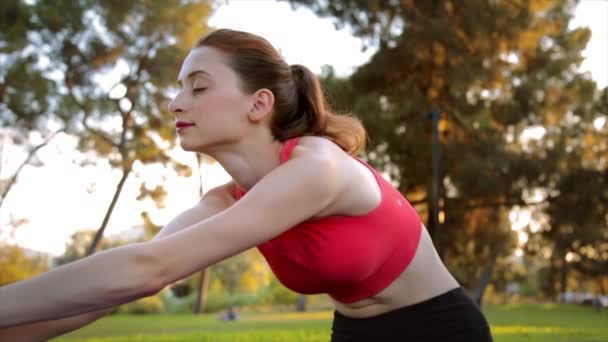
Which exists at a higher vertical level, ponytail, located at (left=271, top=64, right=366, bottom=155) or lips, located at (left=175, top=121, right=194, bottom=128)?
ponytail, located at (left=271, top=64, right=366, bottom=155)

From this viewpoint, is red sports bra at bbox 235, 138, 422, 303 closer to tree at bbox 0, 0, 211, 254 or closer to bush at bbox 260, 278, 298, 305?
tree at bbox 0, 0, 211, 254

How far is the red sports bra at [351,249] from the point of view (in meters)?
1.54

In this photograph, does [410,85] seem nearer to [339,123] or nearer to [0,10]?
[0,10]

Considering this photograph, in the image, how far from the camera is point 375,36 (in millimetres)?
25422

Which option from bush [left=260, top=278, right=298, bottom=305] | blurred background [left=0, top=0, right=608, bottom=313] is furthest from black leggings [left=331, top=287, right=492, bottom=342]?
bush [left=260, top=278, right=298, bottom=305]

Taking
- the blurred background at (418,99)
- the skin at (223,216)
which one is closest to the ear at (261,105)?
the skin at (223,216)

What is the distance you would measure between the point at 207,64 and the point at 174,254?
0.61 m

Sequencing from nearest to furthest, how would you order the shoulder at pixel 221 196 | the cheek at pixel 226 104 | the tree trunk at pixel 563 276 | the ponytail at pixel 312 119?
1. the cheek at pixel 226 104
2. the ponytail at pixel 312 119
3. the shoulder at pixel 221 196
4. the tree trunk at pixel 563 276

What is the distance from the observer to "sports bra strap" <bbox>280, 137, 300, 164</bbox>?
160 cm

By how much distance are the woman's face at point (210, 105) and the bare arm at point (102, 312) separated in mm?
263

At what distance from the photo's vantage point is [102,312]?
169cm

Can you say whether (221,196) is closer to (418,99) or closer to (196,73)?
(196,73)

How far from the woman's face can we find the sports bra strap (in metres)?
0.12

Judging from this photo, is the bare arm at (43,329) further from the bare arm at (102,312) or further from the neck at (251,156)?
the neck at (251,156)
